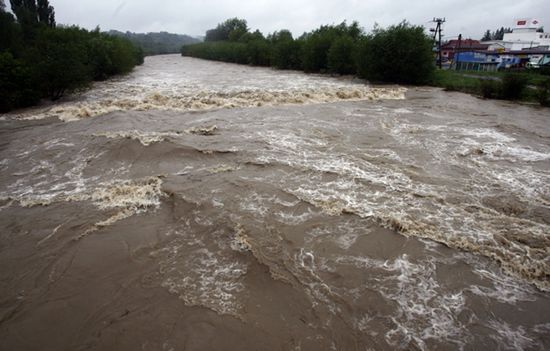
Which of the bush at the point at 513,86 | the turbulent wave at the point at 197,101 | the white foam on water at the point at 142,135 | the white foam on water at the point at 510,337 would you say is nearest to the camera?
the white foam on water at the point at 510,337

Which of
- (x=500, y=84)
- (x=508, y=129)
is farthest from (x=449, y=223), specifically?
(x=500, y=84)

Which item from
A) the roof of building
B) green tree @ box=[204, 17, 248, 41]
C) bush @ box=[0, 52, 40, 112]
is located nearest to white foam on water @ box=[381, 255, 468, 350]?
bush @ box=[0, 52, 40, 112]

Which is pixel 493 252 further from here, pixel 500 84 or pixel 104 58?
pixel 104 58

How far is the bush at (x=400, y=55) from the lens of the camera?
2534 centimetres

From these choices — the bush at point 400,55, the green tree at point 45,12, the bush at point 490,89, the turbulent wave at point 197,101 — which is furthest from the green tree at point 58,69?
the green tree at point 45,12

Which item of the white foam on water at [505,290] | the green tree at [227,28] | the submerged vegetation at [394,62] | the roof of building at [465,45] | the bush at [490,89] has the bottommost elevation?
the white foam on water at [505,290]

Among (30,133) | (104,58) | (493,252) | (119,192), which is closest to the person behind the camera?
(493,252)

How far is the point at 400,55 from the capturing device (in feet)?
84.3

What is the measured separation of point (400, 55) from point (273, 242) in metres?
25.6

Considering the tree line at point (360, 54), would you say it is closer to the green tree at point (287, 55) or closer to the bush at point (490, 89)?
the green tree at point (287, 55)

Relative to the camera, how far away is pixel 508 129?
12.3 metres

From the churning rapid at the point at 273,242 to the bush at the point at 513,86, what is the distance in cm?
995

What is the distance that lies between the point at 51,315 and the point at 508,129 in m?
15.4

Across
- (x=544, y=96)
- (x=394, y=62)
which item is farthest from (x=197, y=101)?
(x=544, y=96)
